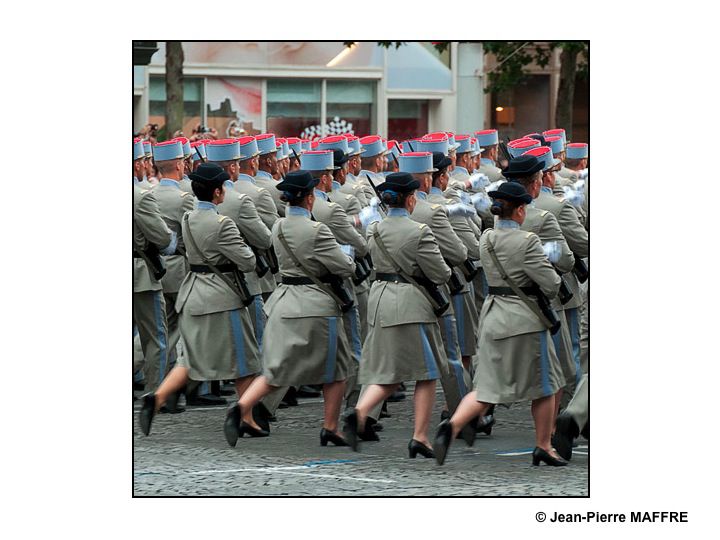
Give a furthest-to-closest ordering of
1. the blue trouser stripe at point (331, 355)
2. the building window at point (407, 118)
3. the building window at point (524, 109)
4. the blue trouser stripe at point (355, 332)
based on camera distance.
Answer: the building window at point (407, 118) → the building window at point (524, 109) → the blue trouser stripe at point (355, 332) → the blue trouser stripe at point (331, 355)

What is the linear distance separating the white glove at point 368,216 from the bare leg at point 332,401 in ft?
4.12

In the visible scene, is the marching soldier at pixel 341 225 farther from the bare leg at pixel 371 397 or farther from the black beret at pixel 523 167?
the black beret at pixel 523 167

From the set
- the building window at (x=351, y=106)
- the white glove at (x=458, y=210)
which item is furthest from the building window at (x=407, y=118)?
the white glove at (x=458, y=210)

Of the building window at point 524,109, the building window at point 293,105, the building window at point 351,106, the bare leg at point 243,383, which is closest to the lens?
the bare leg at point 243,383

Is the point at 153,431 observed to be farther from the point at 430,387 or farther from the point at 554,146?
the point at 554,146

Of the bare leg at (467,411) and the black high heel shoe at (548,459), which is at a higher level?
the bare leg at (467,411)

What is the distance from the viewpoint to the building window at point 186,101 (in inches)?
989

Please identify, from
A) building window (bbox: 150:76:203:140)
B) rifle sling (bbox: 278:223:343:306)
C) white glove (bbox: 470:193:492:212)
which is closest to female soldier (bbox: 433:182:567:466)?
rifle sling (bbox: 278:223:343:306)

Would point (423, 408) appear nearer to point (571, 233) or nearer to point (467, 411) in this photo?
point (467, 411)

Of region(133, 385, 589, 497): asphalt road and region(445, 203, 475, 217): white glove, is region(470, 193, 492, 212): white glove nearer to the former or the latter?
region(445, 203, 475, 217): white glove

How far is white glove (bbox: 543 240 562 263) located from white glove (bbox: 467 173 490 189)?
9.90ft

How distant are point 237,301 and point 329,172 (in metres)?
1.16

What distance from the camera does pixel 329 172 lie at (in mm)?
11289

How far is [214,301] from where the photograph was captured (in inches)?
427
